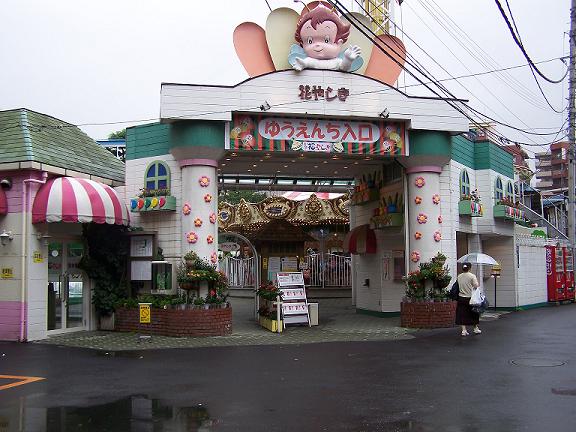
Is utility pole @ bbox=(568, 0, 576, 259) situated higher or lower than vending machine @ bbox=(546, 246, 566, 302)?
higher

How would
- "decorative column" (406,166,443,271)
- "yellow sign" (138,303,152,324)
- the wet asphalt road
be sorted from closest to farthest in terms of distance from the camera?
the wet asphalt road → "yellow sign" (138,303,152,324) → "decorative column" (406,166,443,271)

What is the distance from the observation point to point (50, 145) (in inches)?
A: 668

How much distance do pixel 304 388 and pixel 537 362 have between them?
4664mm

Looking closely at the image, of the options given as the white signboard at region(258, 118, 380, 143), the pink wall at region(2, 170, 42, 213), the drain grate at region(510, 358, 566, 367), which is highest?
the white signboard at region(258, 118, 380, 143)

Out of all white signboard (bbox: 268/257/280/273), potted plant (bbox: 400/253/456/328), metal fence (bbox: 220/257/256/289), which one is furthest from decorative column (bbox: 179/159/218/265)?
metal fence (bbox: 220/257/256/289)

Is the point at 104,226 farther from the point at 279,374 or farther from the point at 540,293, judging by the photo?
the point at 540,293

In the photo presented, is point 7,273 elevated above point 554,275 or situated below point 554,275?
above

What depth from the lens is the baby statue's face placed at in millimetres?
16859

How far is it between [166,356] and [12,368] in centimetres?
293

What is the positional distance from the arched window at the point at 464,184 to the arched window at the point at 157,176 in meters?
9.06

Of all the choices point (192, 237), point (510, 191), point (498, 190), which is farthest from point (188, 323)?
point (510, 191)

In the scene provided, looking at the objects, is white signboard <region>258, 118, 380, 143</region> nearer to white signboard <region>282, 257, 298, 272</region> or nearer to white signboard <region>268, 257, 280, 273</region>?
white signboard <region>282, 257, 298, 272</region>

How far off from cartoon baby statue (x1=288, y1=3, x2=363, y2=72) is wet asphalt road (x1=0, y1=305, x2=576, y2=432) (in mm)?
7659

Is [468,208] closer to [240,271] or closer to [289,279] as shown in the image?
[289,279]
